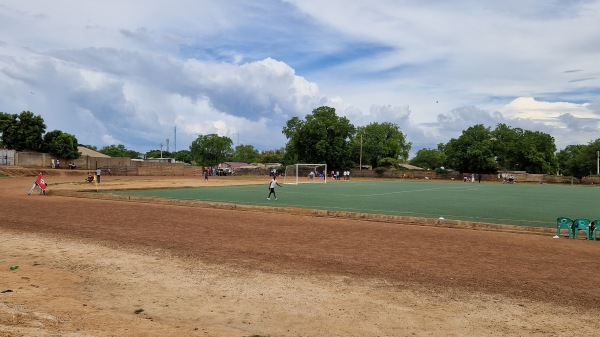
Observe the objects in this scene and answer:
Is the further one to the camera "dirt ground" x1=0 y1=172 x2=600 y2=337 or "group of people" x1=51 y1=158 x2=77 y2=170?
"group of people" x1=51 y1=158 x2=77 y2=170

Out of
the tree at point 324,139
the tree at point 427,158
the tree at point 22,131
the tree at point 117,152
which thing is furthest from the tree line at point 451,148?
the tree at point 117,152

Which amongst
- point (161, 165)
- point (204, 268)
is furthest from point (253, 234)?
point (161, 165)

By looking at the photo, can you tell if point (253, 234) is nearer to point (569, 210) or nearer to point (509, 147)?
point (569, 210)

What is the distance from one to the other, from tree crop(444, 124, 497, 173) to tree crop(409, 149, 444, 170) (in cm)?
5637

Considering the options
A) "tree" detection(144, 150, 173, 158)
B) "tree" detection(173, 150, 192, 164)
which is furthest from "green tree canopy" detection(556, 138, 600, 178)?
"tree" detection(144, 150, 173, 158)

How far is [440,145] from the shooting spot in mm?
149750

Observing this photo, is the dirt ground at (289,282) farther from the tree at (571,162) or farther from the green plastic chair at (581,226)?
the tree at (571,162)

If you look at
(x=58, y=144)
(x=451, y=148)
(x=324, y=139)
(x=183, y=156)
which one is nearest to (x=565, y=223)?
(x=58, y=144)

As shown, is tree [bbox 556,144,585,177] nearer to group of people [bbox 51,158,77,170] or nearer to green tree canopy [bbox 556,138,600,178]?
green tree canopy [bbox 556,138,600,178]

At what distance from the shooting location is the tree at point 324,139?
3551 inches

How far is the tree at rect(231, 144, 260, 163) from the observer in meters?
163

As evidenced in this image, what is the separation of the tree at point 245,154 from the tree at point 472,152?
3205 inches

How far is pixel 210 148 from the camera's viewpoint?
142 metres

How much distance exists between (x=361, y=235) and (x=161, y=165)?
62.2 meters
